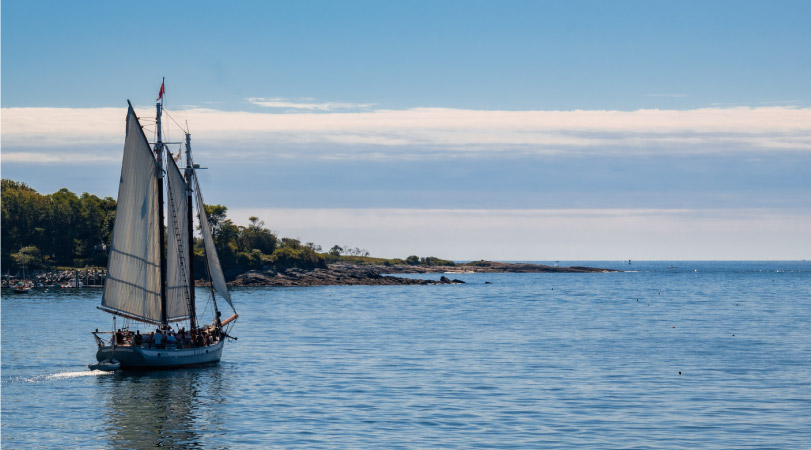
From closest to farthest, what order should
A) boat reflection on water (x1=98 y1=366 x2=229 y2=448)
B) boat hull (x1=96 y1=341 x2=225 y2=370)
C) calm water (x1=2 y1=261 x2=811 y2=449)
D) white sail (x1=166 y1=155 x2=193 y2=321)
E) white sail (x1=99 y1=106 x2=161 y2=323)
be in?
boat reflection on water (x1=98 y1=366 x2=229 y2=448) → calm water (x1=2 y1=261 x2=811 y2=449) → white sail (x1=99 y1=106 x2=161 y2=323) → boat hull (x1=96 y1=341 x2=225 y2=370) → white sail (x1=166 y1=155 x2=193 y2=321)

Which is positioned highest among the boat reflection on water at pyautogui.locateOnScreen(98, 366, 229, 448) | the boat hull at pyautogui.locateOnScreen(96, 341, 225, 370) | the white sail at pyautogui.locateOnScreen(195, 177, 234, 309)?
the white sail at pyautogui.locateOnScreen(195, 177, 234, 309)

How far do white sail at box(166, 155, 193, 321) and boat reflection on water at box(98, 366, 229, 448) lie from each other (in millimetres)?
5873

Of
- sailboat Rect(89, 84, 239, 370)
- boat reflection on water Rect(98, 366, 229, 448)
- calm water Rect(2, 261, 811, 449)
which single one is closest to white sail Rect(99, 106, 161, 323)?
sailboat Rect(89, 84, 239, 370)

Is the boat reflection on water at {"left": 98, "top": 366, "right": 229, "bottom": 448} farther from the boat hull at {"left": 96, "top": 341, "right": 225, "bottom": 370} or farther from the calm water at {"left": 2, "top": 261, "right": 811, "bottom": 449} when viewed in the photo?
the boat hull at {"left": 96, "top": 341, "right": 225, "bottom": 370}

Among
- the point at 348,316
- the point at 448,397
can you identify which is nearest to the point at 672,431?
the point at 448,397

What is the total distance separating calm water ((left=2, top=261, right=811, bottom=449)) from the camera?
44.9 meters

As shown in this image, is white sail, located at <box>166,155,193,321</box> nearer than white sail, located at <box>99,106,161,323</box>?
No

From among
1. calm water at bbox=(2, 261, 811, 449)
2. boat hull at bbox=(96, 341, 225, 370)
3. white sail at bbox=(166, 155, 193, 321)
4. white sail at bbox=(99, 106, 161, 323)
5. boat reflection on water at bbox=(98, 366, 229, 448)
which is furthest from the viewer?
white sail at bbox=(166, 155, 193, 321)

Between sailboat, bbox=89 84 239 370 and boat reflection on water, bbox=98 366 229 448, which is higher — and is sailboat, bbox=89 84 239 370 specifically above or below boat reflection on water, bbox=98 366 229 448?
above

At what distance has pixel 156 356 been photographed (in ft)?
229

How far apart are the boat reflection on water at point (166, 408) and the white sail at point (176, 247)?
5873mm

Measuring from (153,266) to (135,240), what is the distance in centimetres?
349

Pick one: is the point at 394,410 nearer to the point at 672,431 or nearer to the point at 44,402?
the point at 672,431

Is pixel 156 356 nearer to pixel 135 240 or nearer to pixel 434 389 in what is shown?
pixel 135 240
